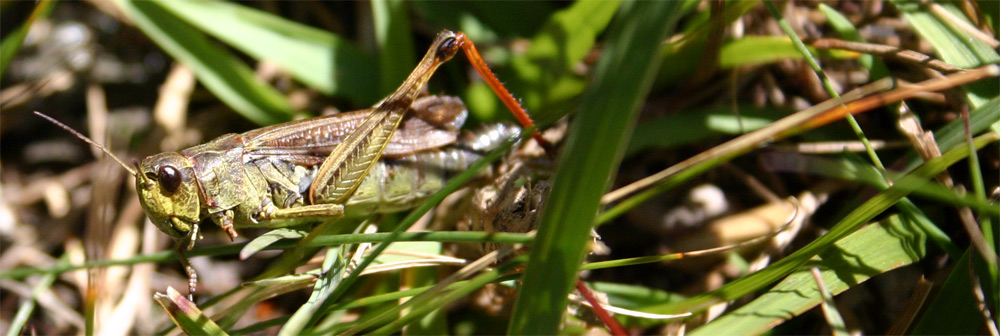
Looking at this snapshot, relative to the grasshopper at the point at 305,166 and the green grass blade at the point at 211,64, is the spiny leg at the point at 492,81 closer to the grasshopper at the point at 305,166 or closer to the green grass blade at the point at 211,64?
the grasshopper at the point at 305,166

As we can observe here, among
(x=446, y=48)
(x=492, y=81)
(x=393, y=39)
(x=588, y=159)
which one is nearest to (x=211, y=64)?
(x=393, y=39)

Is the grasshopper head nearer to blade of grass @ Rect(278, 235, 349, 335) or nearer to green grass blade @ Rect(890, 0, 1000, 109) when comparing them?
blade of grass @ Rect(278, 235, 349, 335)

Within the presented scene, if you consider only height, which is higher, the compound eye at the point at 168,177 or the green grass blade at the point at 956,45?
the compound eye at the point at 168,177

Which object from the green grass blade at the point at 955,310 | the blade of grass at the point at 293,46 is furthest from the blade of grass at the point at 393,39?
the green grass blade at the point at 955,310

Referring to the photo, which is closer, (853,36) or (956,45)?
(956,45)

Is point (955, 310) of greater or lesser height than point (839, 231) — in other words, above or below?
below

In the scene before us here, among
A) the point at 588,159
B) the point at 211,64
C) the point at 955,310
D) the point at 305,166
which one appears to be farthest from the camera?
the point at 211,64

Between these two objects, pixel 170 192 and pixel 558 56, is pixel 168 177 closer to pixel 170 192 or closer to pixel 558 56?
pixel 170 192
